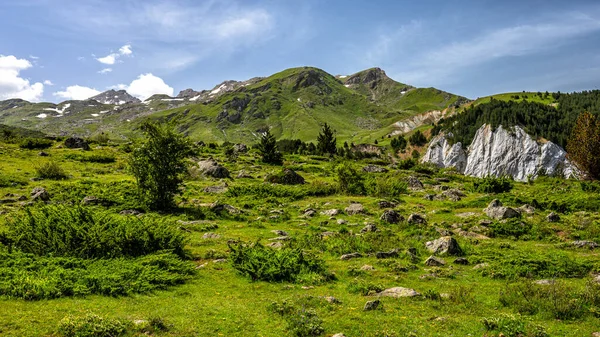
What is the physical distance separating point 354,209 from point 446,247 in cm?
1162

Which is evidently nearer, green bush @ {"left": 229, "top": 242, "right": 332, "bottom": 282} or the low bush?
the low bush

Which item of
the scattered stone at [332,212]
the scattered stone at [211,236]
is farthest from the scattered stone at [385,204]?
the scattered stone at [211,236]

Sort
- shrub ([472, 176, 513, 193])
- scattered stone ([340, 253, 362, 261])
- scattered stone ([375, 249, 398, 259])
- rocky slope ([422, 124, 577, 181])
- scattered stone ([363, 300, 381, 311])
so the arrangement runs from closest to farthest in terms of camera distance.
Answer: scattered stone ([363, 300, 381, 311]), scattered stone ([375, 249, 398, 259]), scattered stone ([340, 253, 362, 261]), shrub ([472, 176, 513, 193]), rocky slope ([422, 124, 577, 181])

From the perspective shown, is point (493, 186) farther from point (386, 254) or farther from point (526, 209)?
point (386, 254)

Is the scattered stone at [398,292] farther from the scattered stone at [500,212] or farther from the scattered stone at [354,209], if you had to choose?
the scattered stone at [500,212]

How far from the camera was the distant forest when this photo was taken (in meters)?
102

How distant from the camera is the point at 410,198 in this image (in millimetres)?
36625

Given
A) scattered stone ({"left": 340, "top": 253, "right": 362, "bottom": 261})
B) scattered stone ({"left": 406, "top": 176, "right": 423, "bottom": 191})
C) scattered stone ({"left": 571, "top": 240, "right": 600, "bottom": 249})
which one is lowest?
scattered stone ({"left": 340, "top": 253, "right": 362, "bottom": 261})

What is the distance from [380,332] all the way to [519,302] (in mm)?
5408

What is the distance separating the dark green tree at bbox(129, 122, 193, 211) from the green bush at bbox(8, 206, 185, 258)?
968 cm

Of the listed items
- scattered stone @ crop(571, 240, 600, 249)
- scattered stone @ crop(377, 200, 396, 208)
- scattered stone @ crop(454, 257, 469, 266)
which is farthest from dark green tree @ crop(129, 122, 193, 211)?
scattered stone @ crop(571, 240, 600, 249)

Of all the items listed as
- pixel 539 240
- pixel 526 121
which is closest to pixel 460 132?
pixel 526 121

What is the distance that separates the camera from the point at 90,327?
9.25 metres

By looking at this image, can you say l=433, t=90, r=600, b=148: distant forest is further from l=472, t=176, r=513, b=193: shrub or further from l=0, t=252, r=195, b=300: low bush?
l=0, t=252, r=195, b=300: low bush
